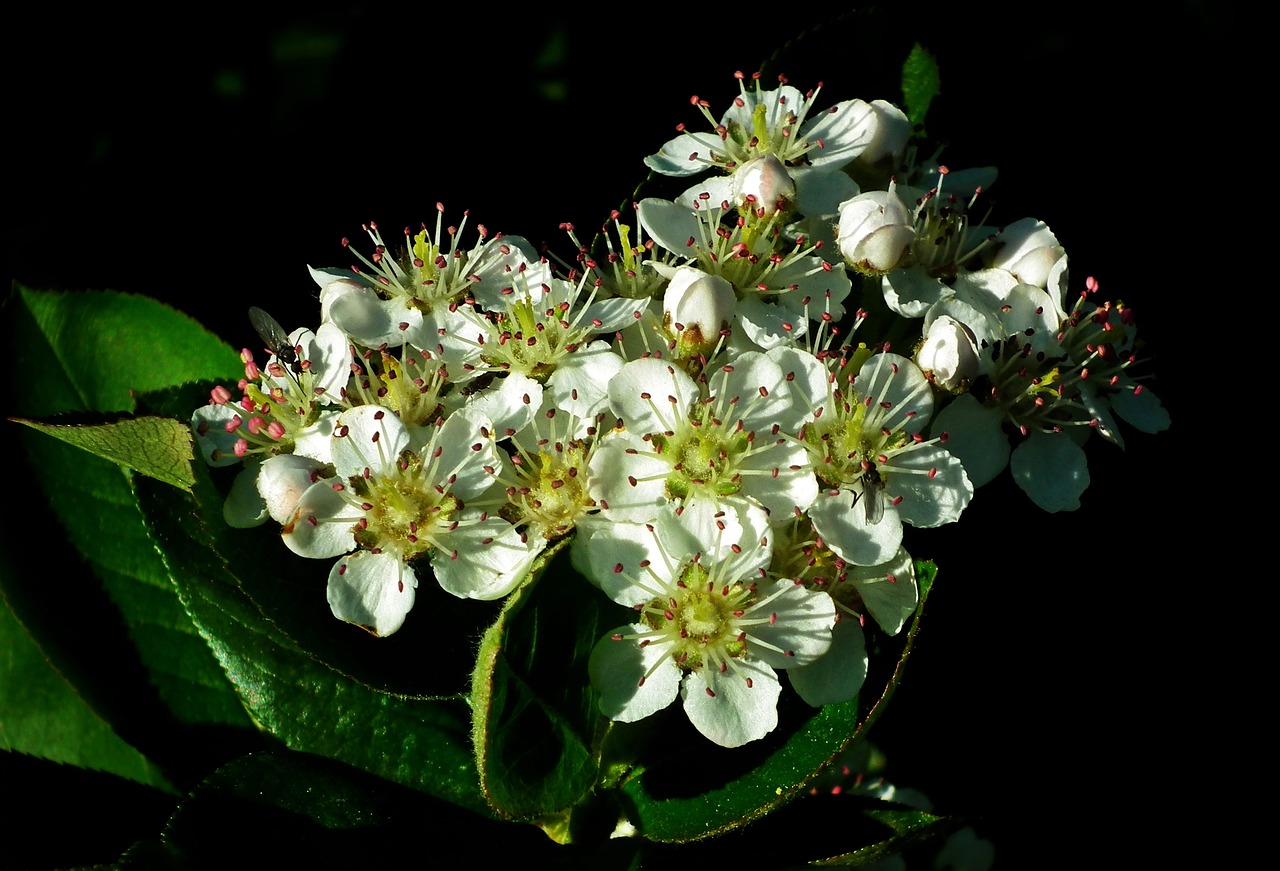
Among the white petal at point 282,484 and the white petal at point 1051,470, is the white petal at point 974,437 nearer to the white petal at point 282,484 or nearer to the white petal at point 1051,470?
the white petal at point 1051,470

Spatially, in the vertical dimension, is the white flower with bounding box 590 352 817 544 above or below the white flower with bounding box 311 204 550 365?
below

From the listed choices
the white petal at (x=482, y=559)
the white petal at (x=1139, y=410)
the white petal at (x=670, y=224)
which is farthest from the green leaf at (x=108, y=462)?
the white petal at (x=1139, y=410)

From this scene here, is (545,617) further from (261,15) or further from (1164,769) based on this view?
(261,15)

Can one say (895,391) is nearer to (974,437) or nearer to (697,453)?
(974,437)

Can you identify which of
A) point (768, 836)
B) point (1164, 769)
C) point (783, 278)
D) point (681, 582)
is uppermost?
point (783, 278)

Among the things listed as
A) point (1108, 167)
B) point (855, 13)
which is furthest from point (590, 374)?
point (1108, 167)

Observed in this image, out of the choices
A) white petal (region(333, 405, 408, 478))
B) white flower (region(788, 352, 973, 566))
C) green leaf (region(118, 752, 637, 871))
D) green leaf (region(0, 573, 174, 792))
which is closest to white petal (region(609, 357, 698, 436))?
white flower (region(788, 352, 973, 566))

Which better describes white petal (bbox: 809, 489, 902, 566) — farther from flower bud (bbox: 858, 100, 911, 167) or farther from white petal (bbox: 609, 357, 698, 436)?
flower bud (bbox: 858, 100, 911, 167)
